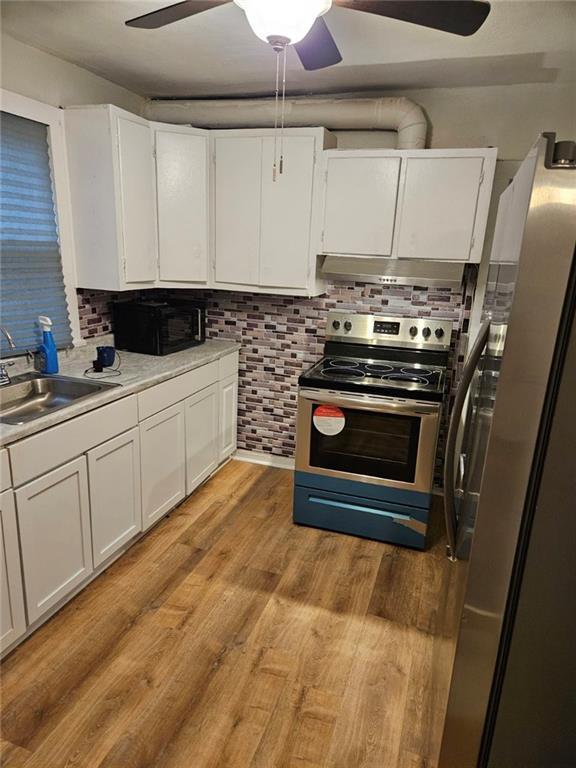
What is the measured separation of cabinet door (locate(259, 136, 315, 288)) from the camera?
9.12 feet

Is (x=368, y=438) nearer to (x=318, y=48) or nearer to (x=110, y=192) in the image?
(x=318, y=48)

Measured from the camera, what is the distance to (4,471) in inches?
67.0

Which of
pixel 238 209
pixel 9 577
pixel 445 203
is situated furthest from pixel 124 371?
pixel 445 203

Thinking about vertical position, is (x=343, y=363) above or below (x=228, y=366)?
above

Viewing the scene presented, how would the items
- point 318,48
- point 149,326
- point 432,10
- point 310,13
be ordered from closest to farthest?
point 310,13, point 432,10, point 318,48, point 149,326

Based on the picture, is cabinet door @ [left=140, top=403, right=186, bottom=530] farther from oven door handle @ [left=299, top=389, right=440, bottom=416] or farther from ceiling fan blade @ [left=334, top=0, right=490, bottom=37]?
ceiling fan blade @ [left=334, top=0, right=490, bottom=37]

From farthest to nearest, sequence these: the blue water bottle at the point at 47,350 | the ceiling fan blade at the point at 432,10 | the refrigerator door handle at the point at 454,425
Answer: the blue water bottle at the point at 47,350
the ceiling fan blade at the point at 432,10
the refrigerator door handle at the point at 454,425

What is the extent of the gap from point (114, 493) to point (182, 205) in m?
1.74

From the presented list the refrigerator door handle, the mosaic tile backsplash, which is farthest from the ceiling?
the refrigerator door handle

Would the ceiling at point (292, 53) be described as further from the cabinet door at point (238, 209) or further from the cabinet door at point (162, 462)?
the cabinet door at point (162, 462)

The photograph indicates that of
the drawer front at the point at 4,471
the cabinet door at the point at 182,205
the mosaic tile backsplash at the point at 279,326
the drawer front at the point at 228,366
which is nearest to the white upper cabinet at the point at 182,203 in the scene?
the cabinet door at the point at 182,205

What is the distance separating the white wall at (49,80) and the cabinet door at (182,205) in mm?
410

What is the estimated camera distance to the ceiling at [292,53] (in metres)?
1.90

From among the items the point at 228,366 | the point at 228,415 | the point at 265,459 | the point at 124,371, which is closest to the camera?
the point at 124,371
